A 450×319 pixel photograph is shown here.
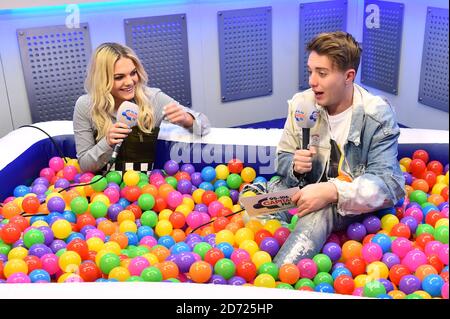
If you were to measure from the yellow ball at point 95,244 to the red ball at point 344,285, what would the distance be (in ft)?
2.79

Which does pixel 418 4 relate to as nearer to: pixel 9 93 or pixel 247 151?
pixel 247 151

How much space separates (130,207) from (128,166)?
317 millimetres

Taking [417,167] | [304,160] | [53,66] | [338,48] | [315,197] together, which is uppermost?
[338,48]

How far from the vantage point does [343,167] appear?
2.04m

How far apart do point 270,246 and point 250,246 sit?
0.24 feet

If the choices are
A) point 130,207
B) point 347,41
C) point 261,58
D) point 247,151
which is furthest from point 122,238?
point 261,58

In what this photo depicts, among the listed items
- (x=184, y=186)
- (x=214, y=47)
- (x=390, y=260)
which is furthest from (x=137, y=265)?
(x=214, y=47)

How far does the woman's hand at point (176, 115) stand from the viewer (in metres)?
2.52

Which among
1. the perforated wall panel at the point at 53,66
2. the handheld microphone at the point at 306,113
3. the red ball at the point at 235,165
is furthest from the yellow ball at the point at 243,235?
the perforated wall panel at the point at 53,66

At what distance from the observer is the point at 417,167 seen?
2443mm

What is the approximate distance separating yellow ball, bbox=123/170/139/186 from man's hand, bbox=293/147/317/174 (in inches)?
33.2

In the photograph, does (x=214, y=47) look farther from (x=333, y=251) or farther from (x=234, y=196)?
(x=333, y=251)

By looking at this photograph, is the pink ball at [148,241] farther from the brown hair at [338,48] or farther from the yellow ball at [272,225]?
the brown hair at [338,48]

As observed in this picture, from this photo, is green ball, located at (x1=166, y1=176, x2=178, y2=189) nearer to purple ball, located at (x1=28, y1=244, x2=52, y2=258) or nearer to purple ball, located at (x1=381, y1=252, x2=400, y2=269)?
purple ball, located at (x1=28, y1=244, x2=52, y2=258)
